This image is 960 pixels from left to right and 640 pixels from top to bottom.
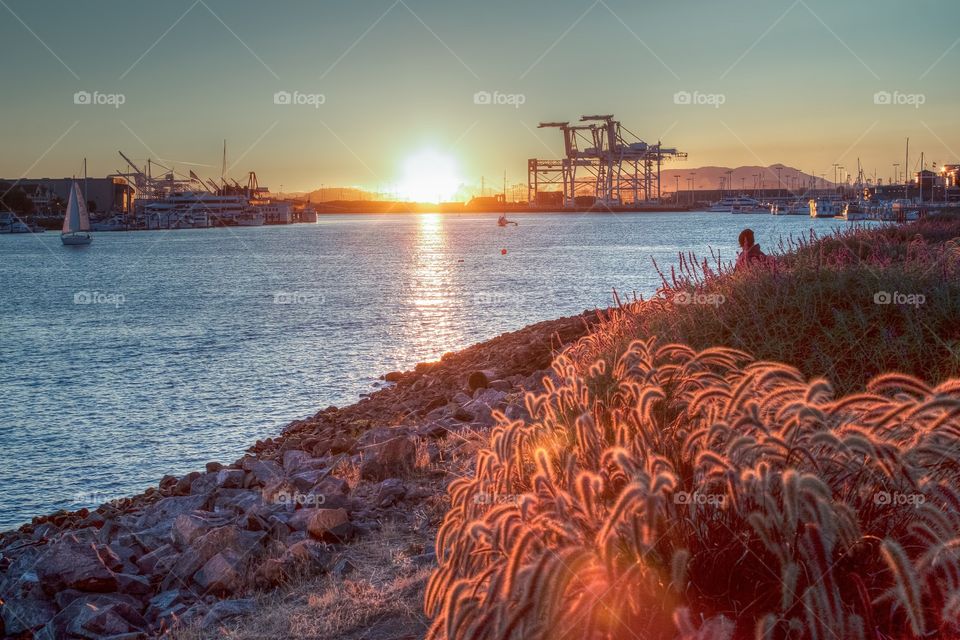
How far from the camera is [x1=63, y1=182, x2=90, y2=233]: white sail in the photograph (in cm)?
11700

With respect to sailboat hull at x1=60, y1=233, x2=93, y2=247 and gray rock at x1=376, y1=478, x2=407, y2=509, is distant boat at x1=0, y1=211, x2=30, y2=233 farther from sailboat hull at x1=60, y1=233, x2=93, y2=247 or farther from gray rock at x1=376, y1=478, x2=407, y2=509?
gray rock at x1=376, y1=478, x2=407, y2=509

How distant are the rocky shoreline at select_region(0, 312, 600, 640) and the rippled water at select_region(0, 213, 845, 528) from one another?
342 cm

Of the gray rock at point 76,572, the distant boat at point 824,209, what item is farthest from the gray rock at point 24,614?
the distant boat at point 824,209

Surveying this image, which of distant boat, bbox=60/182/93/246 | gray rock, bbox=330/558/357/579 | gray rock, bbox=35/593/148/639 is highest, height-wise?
distant boat, bbox=60/182/93/246

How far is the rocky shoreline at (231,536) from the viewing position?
6.64 meters

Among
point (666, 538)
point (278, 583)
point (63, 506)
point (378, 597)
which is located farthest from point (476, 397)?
point (666, 538)

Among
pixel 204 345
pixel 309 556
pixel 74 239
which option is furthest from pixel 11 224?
pixel 309 556

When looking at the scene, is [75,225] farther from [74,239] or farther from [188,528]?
[188,528]

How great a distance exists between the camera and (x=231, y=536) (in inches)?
289

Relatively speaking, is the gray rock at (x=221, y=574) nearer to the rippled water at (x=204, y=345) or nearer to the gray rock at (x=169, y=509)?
the gray rock at (x=169, y=509)

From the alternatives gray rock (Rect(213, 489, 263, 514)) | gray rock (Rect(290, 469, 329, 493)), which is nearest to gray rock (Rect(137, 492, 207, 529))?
gray rock (Rect(213, 489, 263, 514))

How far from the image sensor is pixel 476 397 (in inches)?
556

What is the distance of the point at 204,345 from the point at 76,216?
343ft

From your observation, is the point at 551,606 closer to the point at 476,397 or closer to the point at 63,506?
the point at 476,397
